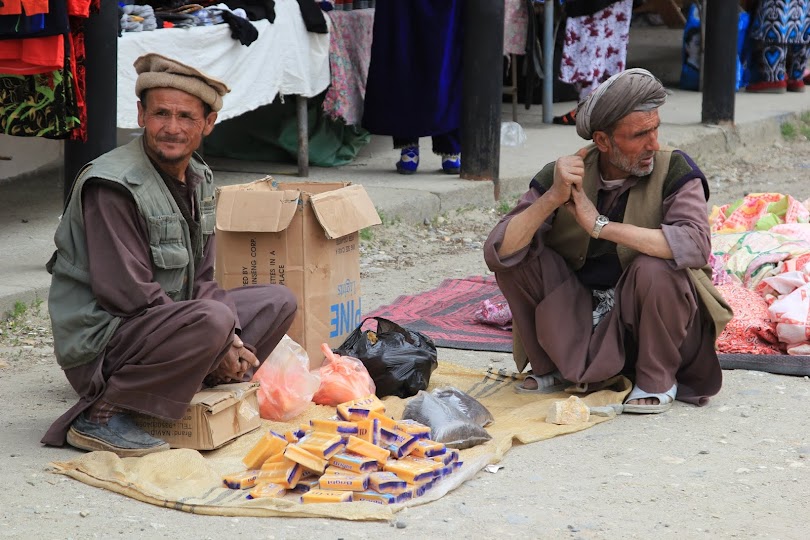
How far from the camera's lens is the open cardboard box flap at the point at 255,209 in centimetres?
441

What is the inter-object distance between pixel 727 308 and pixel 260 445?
1734 mm

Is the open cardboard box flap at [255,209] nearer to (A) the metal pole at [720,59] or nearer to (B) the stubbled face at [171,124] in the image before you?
(B) the stubbled face at [171,124]

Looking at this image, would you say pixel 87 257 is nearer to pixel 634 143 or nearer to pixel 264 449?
pixel 264 449

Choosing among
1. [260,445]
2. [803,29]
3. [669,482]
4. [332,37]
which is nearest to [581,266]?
[669,482]

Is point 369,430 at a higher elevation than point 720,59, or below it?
below

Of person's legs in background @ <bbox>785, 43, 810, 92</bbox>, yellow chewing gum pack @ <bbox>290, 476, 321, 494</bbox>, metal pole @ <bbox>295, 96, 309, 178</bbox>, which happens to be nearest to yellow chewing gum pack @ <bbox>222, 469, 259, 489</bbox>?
yellow chewing gum pack @ <bbox>290, 476, 321, 494</bbox>

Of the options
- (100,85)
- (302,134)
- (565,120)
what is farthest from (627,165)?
(565,120)

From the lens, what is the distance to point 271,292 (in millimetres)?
4020

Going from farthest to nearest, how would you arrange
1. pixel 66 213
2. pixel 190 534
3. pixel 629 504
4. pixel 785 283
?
pixel 785 283 → pixel 66 213 → pixel 629 504 → pixel 190 534

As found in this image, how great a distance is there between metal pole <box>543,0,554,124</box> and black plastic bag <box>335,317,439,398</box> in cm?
640

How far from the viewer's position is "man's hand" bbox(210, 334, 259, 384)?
3.78 meters

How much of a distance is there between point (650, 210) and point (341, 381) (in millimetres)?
1236

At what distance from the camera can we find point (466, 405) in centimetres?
403

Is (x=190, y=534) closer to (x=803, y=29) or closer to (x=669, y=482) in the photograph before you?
(x=669, y=482)
